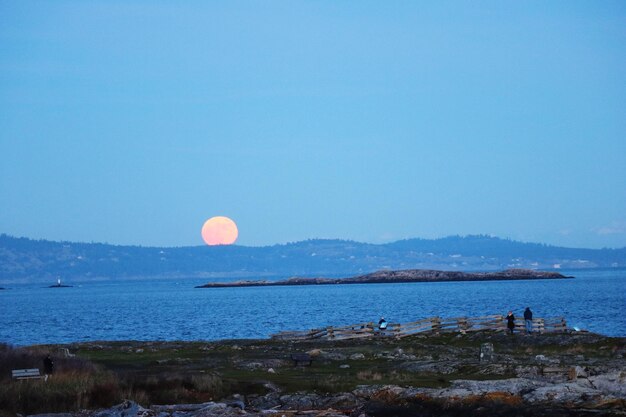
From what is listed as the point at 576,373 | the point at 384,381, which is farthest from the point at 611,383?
the point at 384,381

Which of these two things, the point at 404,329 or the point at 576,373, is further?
the point at 404,329

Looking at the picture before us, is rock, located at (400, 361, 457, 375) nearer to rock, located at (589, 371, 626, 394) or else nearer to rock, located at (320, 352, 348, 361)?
rock, located at (320, 352, 348, 361)

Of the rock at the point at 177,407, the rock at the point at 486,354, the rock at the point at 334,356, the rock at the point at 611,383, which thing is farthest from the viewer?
the rock at the point at 334,356

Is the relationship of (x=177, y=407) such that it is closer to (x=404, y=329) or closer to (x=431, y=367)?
(x=431, y=367)

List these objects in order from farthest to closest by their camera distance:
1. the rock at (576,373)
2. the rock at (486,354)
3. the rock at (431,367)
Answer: the rock at (486,354) < the rock at (431,367) < the rock at (576,373)

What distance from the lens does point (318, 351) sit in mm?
→ 42906

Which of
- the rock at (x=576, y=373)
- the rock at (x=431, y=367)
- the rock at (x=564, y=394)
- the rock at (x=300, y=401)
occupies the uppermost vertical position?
the rock at (x=576, y=373)

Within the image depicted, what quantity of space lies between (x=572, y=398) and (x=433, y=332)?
3218 cm

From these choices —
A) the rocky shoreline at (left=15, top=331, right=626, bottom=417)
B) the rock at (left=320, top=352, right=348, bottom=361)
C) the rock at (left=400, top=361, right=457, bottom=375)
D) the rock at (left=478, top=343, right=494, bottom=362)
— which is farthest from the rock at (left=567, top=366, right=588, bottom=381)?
the rock at (left=320, top=352, right=348, bottom=361)

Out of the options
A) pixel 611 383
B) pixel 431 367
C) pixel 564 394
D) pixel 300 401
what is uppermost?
pixel 611 383

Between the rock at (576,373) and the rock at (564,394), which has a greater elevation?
the rock at (576,373)

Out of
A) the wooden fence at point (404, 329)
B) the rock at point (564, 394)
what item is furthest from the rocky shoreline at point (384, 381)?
the wooden fence at point (404, 329)

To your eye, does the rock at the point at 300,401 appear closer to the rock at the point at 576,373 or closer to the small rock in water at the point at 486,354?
the rock at the point at 576,373

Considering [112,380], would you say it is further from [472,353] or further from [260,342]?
[260,342]
